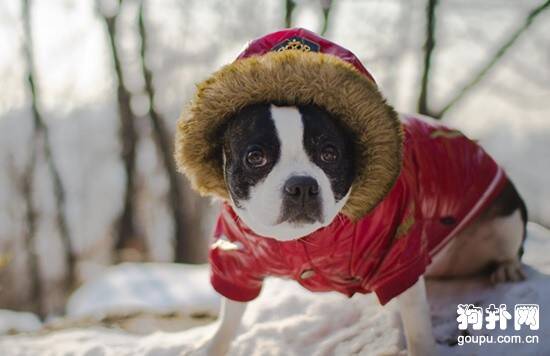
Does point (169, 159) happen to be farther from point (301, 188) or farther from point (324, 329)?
point (301, 188)

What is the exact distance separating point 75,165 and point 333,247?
30.9 feet

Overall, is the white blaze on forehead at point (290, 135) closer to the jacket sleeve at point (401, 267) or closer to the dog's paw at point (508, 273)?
the jacket sleeve at point (401, 267)

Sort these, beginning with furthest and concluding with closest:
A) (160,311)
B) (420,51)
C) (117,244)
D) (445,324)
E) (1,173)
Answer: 1. (1,173)
2. (117,244)
3. (420,51)
4. (160,311)
5. (445,324)

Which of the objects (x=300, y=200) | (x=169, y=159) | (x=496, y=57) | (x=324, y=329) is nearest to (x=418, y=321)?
(x=324, y=329)

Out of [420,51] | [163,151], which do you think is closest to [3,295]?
[163,151]

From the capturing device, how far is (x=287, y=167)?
164 centimetres

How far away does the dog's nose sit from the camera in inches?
62.7

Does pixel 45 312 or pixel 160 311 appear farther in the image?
pixel 45 312

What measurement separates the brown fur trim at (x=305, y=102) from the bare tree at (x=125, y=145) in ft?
18.8

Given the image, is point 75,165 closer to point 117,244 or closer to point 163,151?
point 117,244

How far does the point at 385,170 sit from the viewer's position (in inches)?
68.8

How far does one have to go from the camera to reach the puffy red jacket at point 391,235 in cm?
186

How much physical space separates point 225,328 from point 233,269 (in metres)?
0.31

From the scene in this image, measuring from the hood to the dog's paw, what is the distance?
844 mm
